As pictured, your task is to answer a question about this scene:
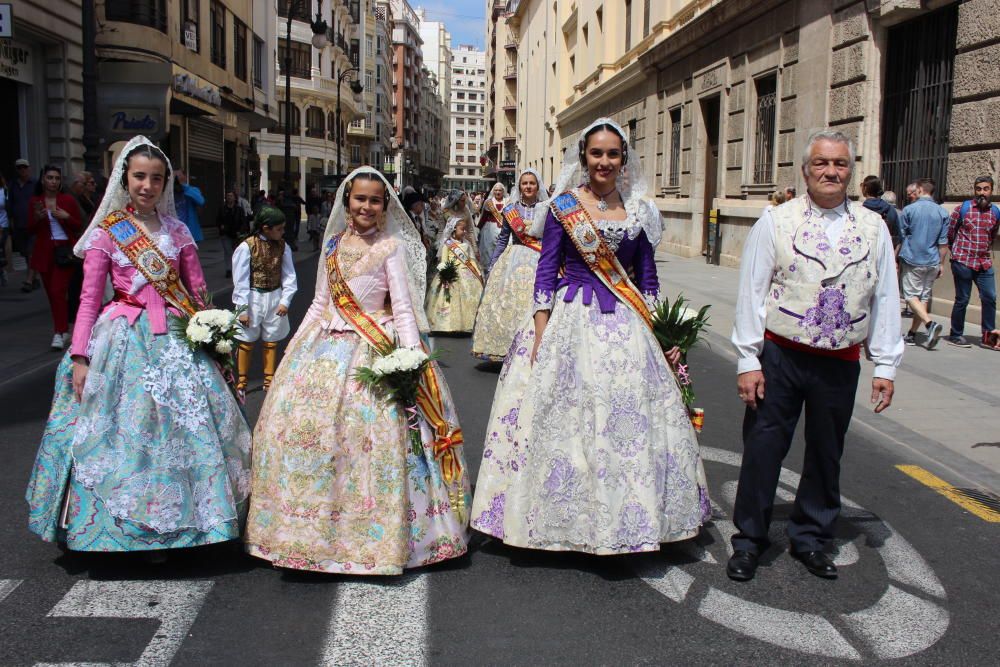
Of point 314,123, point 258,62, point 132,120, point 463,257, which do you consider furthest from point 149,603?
point 314,123

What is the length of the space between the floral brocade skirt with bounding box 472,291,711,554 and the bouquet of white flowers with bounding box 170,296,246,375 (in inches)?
49.3

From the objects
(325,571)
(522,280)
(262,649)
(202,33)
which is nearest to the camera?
(262,649)

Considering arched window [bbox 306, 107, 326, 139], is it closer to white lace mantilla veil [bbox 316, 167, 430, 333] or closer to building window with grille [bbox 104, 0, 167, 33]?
building window with grille [bbox 104, 0, 167, 33]

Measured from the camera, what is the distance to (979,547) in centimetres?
471

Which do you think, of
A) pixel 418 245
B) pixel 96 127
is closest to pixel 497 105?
pixel 96 127

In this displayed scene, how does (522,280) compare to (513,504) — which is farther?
(522,280)

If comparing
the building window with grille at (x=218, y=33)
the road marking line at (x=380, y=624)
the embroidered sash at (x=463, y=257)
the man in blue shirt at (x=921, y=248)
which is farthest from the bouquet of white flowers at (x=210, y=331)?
the building window with grille at (x=218, y=33)

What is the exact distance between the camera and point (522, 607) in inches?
152

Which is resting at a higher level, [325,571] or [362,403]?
[362,403]

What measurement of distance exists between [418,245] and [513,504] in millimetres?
1273

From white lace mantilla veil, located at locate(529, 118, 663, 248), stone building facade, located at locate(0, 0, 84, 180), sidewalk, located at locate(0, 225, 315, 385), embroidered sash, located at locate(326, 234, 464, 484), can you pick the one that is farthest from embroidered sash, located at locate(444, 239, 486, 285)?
stone building facade, located at locate(0, 0, 84, 180)

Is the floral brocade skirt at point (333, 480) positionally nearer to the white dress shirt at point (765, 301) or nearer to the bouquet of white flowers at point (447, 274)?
the white dress shirt at point (765, 301)

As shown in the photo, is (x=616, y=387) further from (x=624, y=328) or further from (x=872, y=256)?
(x=872, y=256)

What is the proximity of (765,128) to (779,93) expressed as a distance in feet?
4.70
